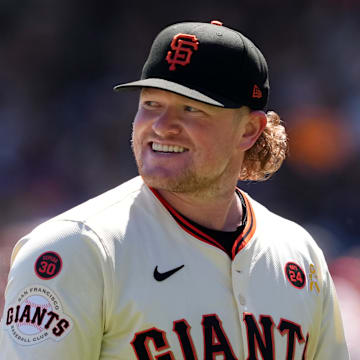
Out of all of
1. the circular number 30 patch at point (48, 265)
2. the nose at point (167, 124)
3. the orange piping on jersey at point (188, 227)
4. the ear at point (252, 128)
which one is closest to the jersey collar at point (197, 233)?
the orange piping on jersey at point (188, 227)

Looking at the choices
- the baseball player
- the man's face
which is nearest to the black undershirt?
the baseball player

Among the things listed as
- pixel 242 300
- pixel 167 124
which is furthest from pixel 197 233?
pixel 167 124

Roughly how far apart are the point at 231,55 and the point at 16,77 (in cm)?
644

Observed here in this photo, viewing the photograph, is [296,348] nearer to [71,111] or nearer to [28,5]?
[71,111]

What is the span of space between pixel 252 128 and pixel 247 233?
38 cm

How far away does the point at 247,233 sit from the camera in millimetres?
2320

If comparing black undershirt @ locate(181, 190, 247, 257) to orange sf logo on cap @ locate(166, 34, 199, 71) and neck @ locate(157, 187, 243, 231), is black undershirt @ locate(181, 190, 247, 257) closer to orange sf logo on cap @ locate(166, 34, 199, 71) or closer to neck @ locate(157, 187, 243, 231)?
neck @ locate(157, 187, 243, 231)

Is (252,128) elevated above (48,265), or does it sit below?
above

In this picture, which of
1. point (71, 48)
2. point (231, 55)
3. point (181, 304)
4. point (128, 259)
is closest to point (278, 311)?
point (181, 304)

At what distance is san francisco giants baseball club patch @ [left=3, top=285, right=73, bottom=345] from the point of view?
1.77 metres

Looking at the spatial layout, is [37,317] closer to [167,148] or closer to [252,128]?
[167,148]

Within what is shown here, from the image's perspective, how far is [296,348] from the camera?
2143 mm

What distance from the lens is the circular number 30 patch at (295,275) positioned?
2254 mm

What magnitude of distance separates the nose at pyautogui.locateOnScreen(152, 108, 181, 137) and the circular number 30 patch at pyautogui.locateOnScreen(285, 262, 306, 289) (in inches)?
23.6
